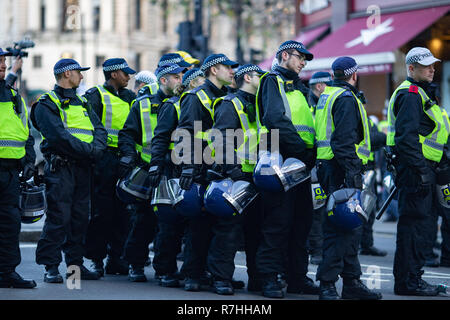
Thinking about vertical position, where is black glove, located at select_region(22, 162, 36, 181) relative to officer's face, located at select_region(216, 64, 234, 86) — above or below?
below

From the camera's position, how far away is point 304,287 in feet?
25.2

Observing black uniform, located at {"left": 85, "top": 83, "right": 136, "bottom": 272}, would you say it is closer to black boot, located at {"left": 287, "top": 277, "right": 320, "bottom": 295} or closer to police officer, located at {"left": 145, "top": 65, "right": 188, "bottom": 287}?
police officer, located at {"left": 145, "top": 65, "right": 188, "bottom": 287}

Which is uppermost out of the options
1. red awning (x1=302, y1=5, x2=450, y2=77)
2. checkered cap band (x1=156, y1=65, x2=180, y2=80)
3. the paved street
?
red awning (x1=302, y1=5, x2=450, y2=77)

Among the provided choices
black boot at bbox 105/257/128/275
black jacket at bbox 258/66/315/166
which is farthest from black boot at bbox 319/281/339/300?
black boot at bbox 105/257/128/275

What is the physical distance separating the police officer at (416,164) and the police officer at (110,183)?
2.84 m

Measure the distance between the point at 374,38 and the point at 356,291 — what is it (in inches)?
424

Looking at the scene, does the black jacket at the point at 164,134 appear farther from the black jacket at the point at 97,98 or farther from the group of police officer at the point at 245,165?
the black jacket at the point at 97,98

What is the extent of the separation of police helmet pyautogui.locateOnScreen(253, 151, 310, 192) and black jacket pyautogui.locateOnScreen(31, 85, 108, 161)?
5.50 feet

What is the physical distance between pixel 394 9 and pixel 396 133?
34.4 feet

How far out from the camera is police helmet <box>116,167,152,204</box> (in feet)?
26.9

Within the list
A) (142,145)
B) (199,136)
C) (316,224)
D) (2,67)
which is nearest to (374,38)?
(316,224)

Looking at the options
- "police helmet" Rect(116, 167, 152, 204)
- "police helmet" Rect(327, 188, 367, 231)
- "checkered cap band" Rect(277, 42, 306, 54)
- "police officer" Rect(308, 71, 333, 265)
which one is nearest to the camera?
"police helmet" Rect(327, 188, 367, 231)

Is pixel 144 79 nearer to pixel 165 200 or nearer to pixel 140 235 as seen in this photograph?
pixel 140 235

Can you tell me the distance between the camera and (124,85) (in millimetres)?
8961
